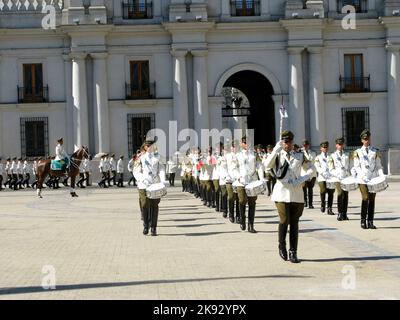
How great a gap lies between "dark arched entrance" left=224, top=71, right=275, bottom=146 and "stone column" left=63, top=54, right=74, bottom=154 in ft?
30.7

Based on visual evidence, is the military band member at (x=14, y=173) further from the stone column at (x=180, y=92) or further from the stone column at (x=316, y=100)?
the stone column at (x=316, y=100)

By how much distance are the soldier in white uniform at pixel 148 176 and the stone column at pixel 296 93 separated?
25626mm

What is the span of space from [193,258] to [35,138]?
104 feet

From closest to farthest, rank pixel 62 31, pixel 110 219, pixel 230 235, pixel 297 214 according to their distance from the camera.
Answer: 1. pixel 297 214
2. pixel 230 235
3. pixel 110 219
4. pixel 62 31

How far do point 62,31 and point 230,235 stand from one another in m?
27.7

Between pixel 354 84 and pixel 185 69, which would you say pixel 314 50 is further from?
pixel 185 69

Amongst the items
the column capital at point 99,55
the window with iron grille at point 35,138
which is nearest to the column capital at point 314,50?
the column capital at point 99,55

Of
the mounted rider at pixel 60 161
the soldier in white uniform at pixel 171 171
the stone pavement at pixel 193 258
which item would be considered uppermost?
the mounted rider at pixel 60 161

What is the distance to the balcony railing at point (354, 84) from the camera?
44688mm

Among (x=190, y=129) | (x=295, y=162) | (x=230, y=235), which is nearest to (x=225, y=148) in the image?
(x=230, y=235)

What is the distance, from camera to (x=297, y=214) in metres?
13.8

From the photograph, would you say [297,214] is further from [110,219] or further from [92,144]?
[92,144]

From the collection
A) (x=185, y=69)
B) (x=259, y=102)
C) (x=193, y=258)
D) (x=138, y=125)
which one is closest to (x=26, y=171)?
(x=138, y=125)

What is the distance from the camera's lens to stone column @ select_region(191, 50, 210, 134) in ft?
143
